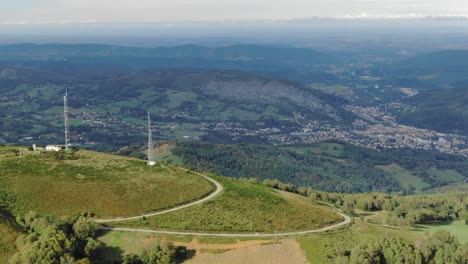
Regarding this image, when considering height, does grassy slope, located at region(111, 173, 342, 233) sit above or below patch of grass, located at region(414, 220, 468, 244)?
above

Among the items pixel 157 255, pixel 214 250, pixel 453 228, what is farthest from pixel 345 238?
pixel 453 228

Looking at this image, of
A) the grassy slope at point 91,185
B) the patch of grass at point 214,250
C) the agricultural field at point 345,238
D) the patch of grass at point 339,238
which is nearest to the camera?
the patch of grass at point 214,250

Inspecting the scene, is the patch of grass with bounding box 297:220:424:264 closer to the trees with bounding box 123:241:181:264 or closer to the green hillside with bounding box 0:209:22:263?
the trees with bounding box 123:241:181:264

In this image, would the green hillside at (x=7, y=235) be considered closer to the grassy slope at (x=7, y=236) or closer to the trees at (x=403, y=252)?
the grassy slope at (x=7, y=236)

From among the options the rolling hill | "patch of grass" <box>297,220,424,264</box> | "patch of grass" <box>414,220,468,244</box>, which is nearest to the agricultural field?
"patch of grass" <box>297,220,424,264</box>

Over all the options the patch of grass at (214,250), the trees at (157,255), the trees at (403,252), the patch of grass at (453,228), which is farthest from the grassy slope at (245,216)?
the patch of grass at (453,228)

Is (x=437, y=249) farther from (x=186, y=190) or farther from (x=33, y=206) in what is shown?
(x=33, y=206)
